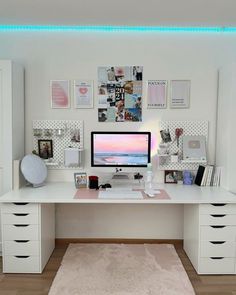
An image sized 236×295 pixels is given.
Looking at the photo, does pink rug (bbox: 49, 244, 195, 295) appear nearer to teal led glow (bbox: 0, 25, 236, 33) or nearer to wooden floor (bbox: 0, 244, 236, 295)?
wooden floor (bbox: 0, 244, 236, 295)

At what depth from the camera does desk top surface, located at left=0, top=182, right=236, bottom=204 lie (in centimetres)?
253

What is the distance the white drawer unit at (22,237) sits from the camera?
259 centimetres

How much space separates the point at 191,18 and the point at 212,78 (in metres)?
0.70

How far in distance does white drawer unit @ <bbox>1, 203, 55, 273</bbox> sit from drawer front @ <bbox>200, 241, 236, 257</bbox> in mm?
1459

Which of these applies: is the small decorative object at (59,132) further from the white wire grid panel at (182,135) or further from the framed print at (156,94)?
the white wire grid panel at (182,135)

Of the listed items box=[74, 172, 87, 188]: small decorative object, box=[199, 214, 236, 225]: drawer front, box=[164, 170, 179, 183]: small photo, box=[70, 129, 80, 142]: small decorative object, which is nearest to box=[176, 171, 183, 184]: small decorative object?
box=[164, 170, 179, 183]: small photo

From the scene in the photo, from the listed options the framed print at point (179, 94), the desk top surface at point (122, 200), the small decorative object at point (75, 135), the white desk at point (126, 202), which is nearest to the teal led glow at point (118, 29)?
the framed print at point (179, 94)

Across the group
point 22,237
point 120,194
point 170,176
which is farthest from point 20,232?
point 170,176

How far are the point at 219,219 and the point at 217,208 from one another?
0.10 meters

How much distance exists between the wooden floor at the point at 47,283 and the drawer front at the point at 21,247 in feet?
0.66

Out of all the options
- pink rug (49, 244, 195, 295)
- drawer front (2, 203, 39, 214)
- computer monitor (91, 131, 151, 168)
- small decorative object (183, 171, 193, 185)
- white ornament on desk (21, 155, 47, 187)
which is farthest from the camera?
small decorative object (183, 171, 193, 185)

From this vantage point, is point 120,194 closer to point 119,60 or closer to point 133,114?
point 133,114

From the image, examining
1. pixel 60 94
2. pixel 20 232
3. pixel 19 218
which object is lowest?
pixel 20 232

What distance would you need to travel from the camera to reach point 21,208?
2.59m
